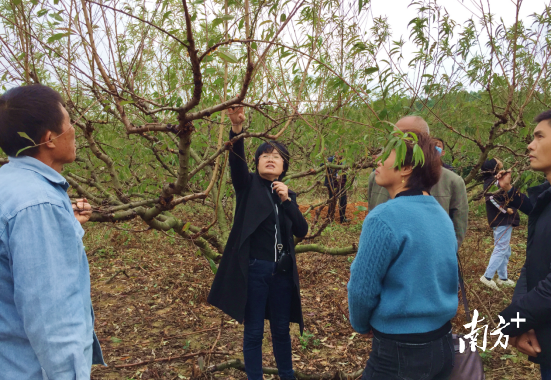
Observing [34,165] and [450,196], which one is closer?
[34,165]

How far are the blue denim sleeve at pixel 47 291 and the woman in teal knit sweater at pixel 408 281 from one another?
1.00 m

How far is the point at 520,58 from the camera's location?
386 centimetres

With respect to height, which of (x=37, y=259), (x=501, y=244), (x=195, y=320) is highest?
(x=37, y=259)

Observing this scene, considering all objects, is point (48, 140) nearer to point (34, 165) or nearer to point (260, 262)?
point (34, 165)

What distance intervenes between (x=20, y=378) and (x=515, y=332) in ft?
6.25

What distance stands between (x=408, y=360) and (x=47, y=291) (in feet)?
4.26

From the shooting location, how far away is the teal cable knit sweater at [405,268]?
138cm

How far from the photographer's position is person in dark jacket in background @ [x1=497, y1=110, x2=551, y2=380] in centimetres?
152

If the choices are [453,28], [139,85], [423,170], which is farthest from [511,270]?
[139,85]

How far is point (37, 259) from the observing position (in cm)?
101

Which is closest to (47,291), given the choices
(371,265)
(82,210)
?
(82,210)

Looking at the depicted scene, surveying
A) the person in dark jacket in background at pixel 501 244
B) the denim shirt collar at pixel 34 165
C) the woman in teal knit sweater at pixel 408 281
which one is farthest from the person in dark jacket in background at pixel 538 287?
the person in dark jacket in background at pixel 501 244

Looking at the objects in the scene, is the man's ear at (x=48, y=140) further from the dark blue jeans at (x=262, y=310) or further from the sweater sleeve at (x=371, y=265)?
the dark blue jeans at (x=262, y=310)

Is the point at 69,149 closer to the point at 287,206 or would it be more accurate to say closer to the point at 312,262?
the point at 287,206
